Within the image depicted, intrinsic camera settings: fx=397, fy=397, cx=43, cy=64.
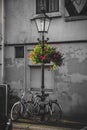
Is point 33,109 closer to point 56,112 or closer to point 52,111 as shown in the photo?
point 52,111

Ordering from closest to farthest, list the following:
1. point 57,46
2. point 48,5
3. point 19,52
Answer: point 57,46 → point 48,5 → point 19,52

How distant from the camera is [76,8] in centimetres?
1570

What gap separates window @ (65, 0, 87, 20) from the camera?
15.6 meters

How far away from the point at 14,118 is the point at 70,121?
2.20 metres

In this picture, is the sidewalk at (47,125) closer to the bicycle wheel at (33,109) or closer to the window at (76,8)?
the bicycle wheel at (33,109)

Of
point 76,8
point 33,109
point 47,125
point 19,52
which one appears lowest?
point 47,125

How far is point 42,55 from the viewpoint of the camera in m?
14.4

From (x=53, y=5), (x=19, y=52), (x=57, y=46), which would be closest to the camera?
(x=57, y=46)

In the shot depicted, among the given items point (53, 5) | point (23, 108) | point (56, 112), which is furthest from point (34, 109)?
point (53, 5)

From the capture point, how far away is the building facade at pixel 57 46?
51.8 feet

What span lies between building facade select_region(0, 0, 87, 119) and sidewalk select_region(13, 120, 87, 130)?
1161mm

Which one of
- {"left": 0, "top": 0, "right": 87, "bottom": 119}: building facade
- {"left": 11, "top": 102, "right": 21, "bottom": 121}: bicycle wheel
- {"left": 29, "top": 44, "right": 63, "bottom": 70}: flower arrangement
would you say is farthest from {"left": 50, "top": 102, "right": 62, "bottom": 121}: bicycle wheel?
{"left": 29, "top": 44, "right": 63, "bottom": 70}: flower arrangement

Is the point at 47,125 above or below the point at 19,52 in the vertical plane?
below

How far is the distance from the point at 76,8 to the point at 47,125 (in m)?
4.78
